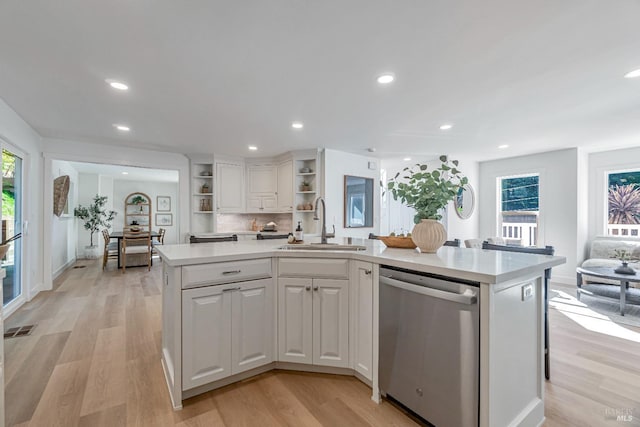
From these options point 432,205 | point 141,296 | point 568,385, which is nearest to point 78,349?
point 141,296

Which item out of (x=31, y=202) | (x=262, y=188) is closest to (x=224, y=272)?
(x=31, y=202)

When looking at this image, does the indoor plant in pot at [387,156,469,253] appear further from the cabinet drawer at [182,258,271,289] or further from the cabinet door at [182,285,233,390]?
the cabinet door at [182,285,233,390]

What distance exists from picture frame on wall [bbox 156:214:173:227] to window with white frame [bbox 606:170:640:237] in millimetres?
11013

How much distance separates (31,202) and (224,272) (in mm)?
4025

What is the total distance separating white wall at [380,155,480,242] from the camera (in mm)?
6125

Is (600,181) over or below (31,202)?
over

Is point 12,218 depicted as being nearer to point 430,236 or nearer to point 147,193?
point 430,236

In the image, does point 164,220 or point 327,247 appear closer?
point 327,247

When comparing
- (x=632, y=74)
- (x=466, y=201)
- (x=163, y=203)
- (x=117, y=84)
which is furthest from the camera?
(x=163, y=203)

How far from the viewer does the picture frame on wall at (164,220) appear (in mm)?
9508

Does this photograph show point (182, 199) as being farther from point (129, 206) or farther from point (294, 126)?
point (129, 206)

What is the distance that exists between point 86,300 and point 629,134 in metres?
8.12

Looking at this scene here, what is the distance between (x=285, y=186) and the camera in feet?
18.5

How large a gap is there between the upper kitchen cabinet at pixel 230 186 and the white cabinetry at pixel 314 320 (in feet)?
12.7
